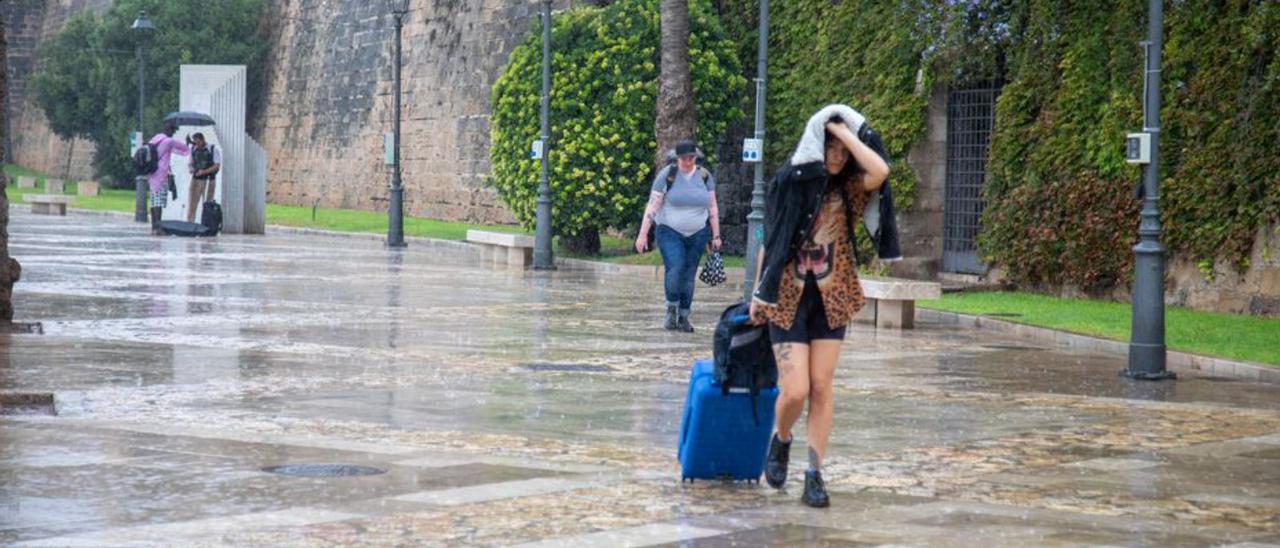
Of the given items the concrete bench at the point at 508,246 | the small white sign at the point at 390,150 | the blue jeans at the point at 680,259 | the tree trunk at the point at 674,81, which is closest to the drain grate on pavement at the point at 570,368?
the blue jeans at the point at 680,259

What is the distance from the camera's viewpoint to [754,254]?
24047 millimetres

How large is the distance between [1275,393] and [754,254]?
1110cm

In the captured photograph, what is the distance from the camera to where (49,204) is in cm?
4547

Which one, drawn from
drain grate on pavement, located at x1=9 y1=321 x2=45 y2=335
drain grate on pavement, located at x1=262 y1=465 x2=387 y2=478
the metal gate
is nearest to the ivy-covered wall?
the metal gate

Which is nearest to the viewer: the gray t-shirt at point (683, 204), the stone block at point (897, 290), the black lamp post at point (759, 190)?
the gray t-shirt at point (683, 204)

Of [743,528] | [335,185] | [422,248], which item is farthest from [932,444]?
[335,185]

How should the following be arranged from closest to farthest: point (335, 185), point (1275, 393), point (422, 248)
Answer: point (1275, 393)
point (422, 248)
point (335, 185)

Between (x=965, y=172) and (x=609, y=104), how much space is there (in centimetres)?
632

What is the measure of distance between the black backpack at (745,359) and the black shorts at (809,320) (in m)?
0.18

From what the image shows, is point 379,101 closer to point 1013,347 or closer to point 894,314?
point 894,314

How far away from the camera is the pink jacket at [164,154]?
116ft

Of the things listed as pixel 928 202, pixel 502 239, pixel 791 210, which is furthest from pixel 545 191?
pixel 791 210

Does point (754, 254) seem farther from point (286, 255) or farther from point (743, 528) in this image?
point (743, 528)

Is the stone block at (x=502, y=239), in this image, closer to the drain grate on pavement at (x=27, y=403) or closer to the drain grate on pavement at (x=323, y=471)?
the drain grate on pavement at (x=27, y=403)
